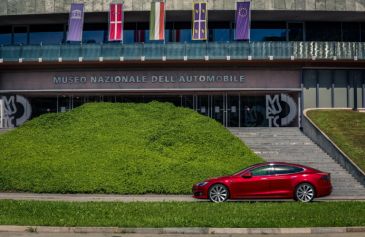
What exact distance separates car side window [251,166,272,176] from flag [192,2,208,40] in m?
20.7

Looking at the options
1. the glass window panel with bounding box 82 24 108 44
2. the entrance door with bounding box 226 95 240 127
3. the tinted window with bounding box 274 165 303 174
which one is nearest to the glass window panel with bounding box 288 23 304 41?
the entrance door with bounding box 226 95 240 127

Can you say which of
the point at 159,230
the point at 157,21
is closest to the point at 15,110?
the point at 157,21

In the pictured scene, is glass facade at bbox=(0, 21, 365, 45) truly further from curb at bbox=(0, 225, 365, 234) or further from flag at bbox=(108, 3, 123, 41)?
curb at bbox=(0, 225, 365, 234)

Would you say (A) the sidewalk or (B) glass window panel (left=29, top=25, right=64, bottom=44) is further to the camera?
(B) glass window panel (left=29, top=25, right=64, bottom=44)

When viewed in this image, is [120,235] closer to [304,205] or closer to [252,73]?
[304,205]

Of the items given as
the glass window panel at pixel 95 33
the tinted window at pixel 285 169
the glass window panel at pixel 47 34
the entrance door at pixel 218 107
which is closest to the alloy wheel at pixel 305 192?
the tinted window at pixel 285 169

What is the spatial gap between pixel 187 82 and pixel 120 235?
28.4 metres

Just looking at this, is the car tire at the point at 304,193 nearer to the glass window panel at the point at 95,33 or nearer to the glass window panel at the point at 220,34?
the glass window panel at the point at 220,34

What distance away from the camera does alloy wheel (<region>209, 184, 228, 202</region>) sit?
18.8 metres

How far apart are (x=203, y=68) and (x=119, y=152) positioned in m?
15.5

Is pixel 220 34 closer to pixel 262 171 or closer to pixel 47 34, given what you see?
pixel 47 34

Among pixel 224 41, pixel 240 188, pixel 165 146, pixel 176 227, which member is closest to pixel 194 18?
pixel 224 41

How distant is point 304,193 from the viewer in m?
18.8

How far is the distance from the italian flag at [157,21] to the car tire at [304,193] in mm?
22101
